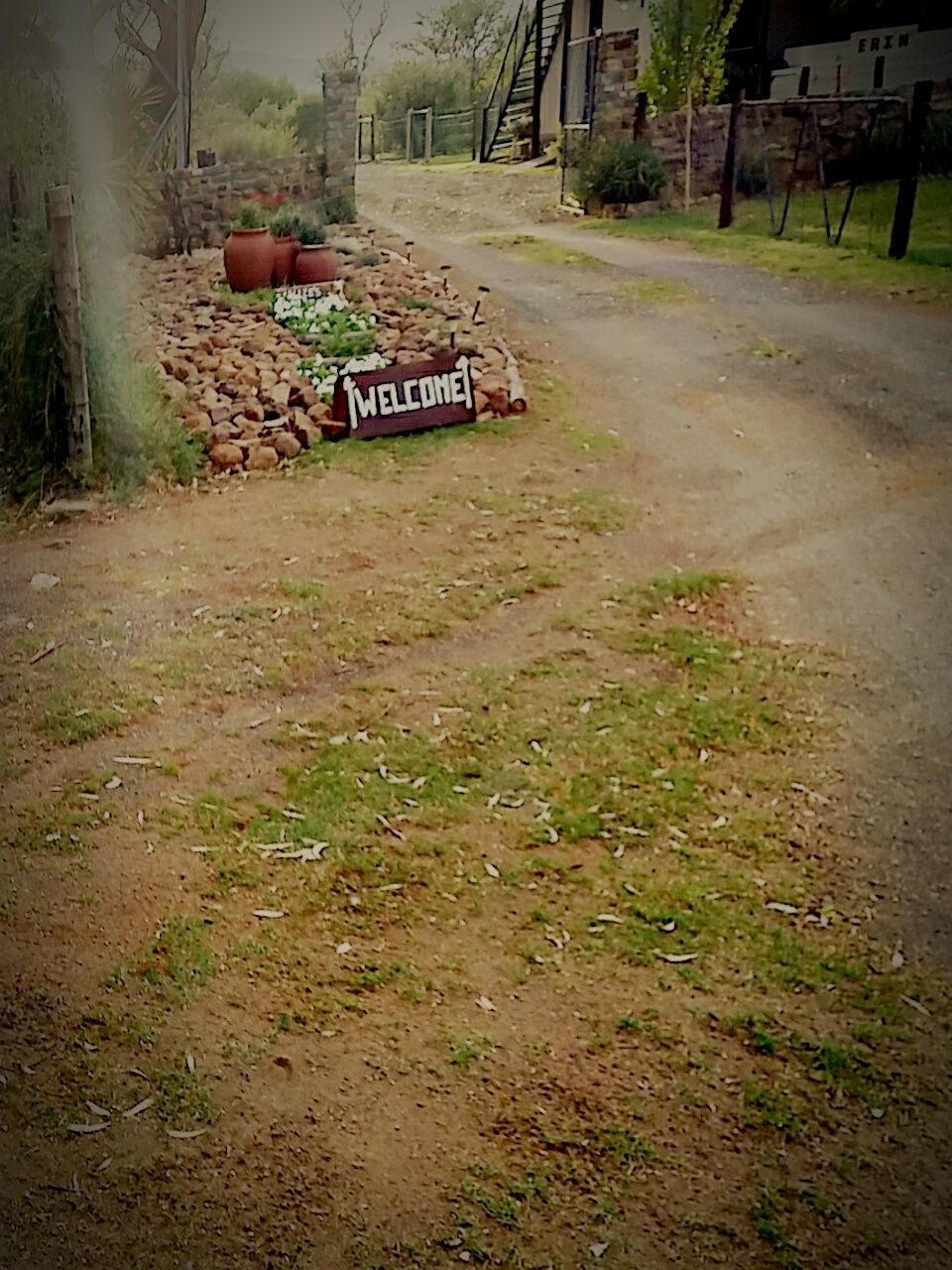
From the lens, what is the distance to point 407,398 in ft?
11.1

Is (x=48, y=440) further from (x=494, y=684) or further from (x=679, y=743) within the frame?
(x=679, y=743)

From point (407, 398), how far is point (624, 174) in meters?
3.74

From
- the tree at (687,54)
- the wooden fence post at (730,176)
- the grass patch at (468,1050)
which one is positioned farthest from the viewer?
the tree at (687,54)

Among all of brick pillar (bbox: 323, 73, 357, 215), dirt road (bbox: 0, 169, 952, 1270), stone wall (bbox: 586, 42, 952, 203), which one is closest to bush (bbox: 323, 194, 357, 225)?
brick pillar (bbox: 323, 73, 357, 215)

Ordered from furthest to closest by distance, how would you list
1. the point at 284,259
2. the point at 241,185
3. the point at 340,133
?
the point at 284,259
the point at 241,185
the point at 340,133

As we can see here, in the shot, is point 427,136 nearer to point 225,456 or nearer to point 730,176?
point 225,456

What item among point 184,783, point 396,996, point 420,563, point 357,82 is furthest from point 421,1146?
point 357,82

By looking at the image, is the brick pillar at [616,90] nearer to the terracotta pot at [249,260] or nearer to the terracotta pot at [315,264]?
the terracotta pot at [315,264]

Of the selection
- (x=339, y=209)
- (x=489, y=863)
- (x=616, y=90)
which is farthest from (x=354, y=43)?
(x=616, y=90)

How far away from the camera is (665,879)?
162 cm

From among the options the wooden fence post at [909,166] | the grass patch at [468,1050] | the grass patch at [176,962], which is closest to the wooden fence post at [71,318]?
the grass patch at [176,962]

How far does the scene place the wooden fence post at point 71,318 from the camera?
270 centimetres

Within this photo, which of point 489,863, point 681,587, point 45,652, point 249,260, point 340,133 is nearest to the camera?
point 489,863

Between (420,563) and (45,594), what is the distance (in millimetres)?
790
